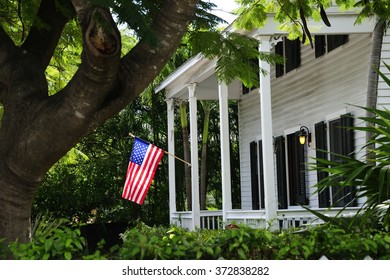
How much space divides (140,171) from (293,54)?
4346 millimetres

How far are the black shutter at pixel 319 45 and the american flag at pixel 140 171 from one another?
4012mm

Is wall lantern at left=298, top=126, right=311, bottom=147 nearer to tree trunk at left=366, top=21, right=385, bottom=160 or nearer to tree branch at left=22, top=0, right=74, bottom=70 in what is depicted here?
tree trunk at left=366, top=21, right=385, bottom=160

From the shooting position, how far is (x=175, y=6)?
23.4 ft

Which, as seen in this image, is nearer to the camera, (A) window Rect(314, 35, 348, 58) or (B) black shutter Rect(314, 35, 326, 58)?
(A) window Rect(314, 35, 348, 58)

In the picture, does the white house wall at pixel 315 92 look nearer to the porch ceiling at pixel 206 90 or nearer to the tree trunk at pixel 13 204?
the porch ceiling at pixel 206 90

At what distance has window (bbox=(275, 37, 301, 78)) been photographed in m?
17.6

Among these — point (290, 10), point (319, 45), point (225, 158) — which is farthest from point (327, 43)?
point (290, 10)

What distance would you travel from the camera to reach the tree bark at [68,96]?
674cm

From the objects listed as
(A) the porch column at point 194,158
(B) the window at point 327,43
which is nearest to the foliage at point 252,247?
(B) the window at point 327,43

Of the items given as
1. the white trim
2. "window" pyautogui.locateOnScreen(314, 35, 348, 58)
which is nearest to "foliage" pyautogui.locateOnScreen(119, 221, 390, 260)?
the white trim

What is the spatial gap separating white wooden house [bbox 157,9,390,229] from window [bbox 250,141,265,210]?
26 millimetres

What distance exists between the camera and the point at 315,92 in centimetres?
1694

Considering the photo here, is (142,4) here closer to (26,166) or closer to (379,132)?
(26,166)
